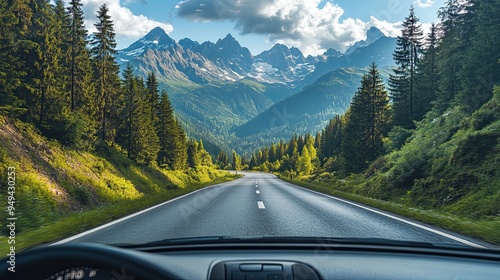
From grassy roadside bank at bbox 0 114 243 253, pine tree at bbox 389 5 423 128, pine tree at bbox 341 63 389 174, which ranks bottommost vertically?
grassy roadside bank at bbox 0 114 243 253

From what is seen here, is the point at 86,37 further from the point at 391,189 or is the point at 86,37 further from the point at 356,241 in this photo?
the point at 356,241

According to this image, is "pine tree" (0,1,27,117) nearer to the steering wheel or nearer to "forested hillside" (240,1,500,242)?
the steering wheel

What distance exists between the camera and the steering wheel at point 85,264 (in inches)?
71.7

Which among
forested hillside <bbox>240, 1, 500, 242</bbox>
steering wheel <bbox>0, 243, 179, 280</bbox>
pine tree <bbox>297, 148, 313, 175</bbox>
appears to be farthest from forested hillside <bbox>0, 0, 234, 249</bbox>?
pine tree <bbox>297, 148, 313, 175</bbox>

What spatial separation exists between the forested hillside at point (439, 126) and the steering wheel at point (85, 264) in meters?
7.22

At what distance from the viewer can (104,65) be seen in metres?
38.9

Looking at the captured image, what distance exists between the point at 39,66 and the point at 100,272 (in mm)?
28023

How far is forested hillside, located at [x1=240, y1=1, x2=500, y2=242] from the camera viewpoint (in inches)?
581

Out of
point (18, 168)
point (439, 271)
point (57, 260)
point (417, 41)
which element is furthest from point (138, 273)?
point (417, 41)

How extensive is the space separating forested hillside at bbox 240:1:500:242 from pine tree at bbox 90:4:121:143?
27974 mm

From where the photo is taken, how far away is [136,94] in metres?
45.1

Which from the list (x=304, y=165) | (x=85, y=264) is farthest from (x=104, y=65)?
(x=304, y=165)

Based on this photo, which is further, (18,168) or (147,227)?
(18,168)

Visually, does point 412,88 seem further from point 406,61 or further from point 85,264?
point 85,264
